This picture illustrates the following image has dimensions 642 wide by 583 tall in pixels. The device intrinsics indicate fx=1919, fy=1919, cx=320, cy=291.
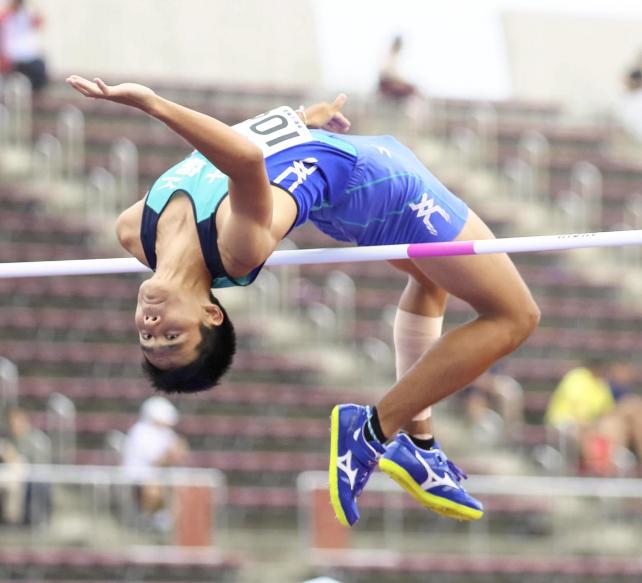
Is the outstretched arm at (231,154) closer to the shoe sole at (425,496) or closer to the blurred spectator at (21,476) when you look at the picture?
the shoe sole at (425,496)

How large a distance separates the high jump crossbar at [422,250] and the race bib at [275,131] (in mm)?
358

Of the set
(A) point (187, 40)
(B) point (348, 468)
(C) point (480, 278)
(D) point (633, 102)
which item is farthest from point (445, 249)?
(A) point (187, 40)

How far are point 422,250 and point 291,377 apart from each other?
7278mm

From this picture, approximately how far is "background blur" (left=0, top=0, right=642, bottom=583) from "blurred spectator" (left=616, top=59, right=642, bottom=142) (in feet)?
0.09

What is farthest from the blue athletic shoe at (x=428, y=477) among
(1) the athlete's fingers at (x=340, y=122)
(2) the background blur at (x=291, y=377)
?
(2) the background blur at (x=291, y=377)

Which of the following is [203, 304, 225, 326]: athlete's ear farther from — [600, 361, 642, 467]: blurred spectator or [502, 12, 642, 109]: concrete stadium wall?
[502, 12, 642, 109]: concrete stadium wall

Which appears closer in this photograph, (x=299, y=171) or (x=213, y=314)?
(x=213, y=314)

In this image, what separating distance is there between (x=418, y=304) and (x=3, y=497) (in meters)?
4.80

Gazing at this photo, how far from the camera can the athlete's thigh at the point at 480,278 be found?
6.24 metres

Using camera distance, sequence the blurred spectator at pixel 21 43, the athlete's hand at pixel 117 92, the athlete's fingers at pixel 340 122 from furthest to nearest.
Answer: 1. the blurred spectator at pixel 21 43
2. the athlete's fingers at pixel 340 122
3. the athlete's hand at pixel 117 92

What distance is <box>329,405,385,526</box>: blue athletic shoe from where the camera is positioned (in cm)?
641

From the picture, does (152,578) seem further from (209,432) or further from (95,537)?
(209,432)

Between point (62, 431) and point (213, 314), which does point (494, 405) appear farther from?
point (213, 314)

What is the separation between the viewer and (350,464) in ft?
21.1
